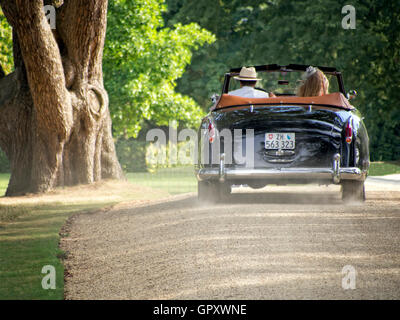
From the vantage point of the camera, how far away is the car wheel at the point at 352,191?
1007cm

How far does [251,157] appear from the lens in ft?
30.1

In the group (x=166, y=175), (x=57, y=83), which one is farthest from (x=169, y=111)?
(x=57, y=83)

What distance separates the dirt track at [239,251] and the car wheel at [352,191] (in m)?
0.16

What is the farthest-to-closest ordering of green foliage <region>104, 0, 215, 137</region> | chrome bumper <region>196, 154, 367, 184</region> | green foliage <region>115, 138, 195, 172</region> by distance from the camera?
1. green foliage <region>115, 138, 195, 172</region>
2. green foliage <region>104, 0, 215, 137</region>
3. chrome bumper <region>196, 154, 367, 184</region>

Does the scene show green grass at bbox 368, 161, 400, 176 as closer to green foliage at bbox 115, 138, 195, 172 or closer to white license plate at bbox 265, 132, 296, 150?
green foliage at bbox 115, 138, 195, 172

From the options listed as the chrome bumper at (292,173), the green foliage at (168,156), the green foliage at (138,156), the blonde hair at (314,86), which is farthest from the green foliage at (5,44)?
the chrome bumper at (292,173)

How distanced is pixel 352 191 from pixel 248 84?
2.34 meters

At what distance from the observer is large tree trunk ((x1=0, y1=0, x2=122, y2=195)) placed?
47.1 ft

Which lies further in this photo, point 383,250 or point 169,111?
point 169,111

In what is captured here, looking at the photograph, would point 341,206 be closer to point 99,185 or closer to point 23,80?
point 99,185

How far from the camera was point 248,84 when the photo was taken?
10492 millimetres

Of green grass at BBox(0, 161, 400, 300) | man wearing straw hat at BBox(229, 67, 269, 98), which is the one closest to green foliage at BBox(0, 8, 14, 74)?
green grass at BBox(0, 161, 400, 300)
